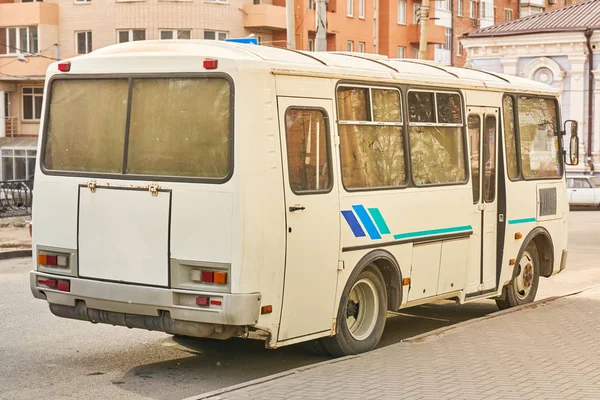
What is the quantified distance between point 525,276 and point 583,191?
1107 inches

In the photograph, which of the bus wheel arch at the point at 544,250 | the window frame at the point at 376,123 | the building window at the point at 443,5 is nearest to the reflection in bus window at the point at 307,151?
the window frame at the point at 376,123

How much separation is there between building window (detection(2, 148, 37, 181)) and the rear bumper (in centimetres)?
4720

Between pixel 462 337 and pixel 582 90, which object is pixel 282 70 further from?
pixel 582 90

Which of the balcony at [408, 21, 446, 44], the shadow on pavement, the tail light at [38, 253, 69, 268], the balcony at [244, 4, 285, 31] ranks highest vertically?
the balcony at [408, 21, 446, 44]

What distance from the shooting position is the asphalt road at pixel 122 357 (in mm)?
8812

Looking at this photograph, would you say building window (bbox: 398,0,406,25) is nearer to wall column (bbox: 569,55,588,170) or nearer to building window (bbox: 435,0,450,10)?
building window (bbox: 435,0,450,10)

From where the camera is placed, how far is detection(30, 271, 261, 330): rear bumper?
8617 mm

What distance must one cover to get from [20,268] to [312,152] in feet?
34.2

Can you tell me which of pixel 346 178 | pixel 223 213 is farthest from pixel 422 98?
pixel 223 213

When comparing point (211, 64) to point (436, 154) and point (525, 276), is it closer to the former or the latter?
point (436, 154)

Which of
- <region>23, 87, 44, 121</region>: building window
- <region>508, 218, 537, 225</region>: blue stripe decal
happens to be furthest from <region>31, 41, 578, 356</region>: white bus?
<region>23, 87, 44, 121</region>: building window

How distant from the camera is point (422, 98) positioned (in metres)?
11.2

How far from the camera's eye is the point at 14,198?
30297mm

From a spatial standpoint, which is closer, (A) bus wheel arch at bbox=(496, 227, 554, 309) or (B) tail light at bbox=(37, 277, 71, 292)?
(B) tail light at bbox=(37, 277, 71, 292)
